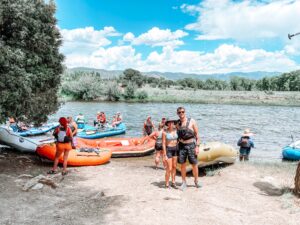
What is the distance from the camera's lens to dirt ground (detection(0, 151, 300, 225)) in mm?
7270

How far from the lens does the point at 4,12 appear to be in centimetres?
921

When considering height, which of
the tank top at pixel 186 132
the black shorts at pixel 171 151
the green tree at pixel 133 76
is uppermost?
the green tree at pixel 133 76

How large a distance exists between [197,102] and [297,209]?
56563 mm

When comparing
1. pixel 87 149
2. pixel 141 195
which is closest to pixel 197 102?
pixel 87 149

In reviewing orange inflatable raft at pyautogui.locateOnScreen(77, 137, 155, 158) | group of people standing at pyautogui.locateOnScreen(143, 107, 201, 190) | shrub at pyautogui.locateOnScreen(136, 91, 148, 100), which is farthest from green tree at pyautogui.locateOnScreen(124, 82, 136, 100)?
group of people standing at pyautogui.locateOnScreen(143, 107, 201, 190)

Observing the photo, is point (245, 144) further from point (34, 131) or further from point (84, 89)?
point (84, 89)

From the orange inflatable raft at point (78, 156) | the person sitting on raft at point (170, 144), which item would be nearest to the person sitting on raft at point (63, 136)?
the orange inflatable raft at point (78, 156)

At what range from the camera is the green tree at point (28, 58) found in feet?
30.3

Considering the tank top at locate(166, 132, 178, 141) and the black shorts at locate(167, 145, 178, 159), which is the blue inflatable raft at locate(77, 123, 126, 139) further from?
the tank top at locate(166, 132, 178, 141)

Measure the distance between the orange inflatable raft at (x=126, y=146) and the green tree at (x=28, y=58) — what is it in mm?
4578

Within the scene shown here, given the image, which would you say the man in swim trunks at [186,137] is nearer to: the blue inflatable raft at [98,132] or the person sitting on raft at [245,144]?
the person sitting on raft at [245,144]

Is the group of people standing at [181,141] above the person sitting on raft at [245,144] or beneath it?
above

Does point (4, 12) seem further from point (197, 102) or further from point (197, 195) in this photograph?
point (197, 102)

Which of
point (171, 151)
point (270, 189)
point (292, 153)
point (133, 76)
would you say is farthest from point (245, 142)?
point (133, 76)
